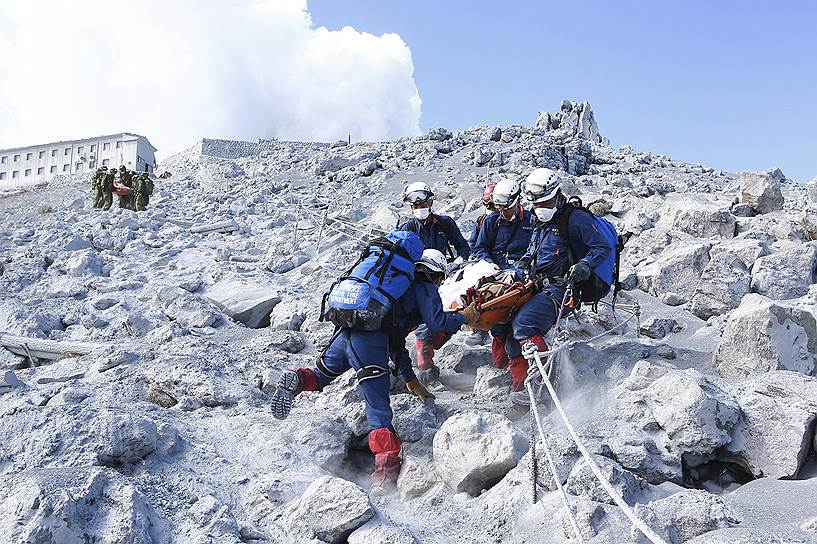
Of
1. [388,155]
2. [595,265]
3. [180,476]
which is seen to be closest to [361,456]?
[180,476]

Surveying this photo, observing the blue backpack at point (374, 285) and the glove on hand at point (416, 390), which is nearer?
the blue backpack at point (374, 285)

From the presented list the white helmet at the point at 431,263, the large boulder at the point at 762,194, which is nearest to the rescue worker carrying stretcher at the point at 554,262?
the white helmet at the point at 431,263

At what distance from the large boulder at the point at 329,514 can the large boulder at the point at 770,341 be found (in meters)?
3.16

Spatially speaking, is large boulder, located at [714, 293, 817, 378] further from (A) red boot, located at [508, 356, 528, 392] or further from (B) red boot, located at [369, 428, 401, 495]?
(B) red boot, located at [369, 428, 401, 495]

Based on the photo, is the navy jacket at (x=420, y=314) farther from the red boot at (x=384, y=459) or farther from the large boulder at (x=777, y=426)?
the large boulder at (x=777, y=426)

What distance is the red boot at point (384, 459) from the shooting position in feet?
13.3

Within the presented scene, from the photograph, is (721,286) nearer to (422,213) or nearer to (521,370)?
(521,370)

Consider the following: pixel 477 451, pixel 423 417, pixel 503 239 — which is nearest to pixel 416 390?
pixel 423 417

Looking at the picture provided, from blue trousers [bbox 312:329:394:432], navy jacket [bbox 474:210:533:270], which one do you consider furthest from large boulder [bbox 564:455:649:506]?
navy jacket [bbox 474:210:533:270]

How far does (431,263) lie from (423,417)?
3.93ft

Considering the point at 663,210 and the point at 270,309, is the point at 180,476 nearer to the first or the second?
the point at 270,309

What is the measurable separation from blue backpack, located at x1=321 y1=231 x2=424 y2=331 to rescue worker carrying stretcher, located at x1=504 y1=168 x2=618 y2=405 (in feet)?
3.68

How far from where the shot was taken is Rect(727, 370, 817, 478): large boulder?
12.0 feet

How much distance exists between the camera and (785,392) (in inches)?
157
